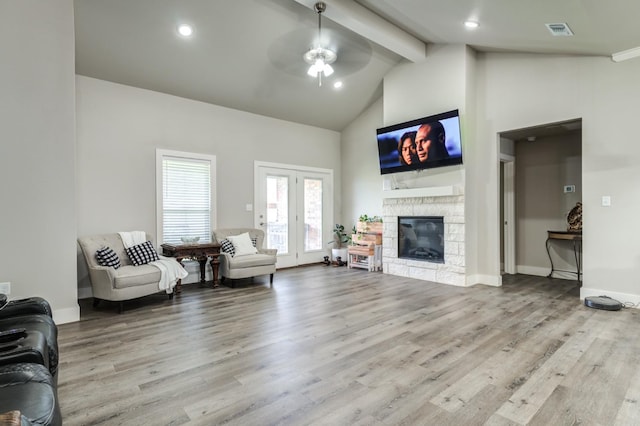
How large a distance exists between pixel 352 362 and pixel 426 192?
11.9ft

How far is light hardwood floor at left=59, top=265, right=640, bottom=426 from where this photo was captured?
2.00m

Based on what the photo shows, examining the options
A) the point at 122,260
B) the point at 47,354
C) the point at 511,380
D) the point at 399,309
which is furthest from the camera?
the point at 122,260

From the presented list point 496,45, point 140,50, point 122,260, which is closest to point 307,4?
point 140,50

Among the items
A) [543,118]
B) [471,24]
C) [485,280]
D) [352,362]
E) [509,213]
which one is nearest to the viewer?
[352,362]

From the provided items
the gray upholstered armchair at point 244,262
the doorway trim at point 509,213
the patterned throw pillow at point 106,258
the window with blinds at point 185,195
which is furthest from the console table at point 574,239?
the patterned throw pillow at point 106,258

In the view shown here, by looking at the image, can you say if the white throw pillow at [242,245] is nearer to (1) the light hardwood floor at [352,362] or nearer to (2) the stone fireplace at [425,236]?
(1) the light hardwood floor at [352,362]

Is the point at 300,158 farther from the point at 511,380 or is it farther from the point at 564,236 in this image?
the point at 511,380

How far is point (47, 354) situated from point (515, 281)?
6.02 meters

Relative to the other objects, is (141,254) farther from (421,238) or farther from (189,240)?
(421,238)

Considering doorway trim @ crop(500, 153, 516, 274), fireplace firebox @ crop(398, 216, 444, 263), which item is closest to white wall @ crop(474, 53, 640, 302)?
doorway trim @ crop(500, 153, 516, 274)

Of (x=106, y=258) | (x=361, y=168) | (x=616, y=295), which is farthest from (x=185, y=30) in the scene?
(x=616, y=295)

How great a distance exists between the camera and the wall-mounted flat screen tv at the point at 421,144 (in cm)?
523

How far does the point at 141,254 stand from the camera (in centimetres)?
456

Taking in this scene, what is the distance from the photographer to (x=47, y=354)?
183 cm
